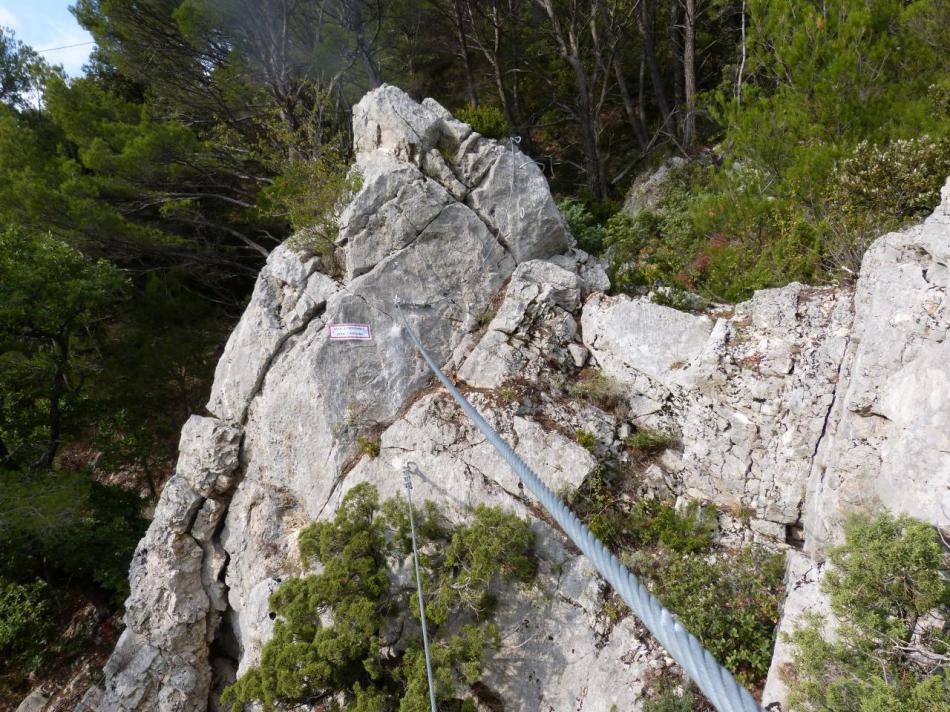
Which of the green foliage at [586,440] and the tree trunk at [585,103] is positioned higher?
the tree trunk at [585,103]

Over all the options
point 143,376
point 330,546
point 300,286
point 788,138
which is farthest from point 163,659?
point 788,138

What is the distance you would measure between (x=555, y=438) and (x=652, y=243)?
197 inches

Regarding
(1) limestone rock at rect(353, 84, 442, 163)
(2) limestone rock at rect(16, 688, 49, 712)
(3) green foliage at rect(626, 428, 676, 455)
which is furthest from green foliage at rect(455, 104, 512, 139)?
(2) limestone rock at rect(16, 688, 49, 712)

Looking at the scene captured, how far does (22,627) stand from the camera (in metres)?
8.72

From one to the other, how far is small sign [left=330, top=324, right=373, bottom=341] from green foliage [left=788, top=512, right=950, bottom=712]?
597 centimetres

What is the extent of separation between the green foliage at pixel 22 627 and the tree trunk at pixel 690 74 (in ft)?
55.2

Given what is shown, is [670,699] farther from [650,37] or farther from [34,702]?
[650,37]

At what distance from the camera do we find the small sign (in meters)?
7.29

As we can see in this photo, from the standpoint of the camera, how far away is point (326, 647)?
4805 millimetres

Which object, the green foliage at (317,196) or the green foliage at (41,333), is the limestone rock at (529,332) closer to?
the green foliage at (317,196)

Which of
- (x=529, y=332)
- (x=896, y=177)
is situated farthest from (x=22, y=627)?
(x=896, y=177)

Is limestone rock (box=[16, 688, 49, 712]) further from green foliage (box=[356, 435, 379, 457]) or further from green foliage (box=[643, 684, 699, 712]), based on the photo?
green foliage (box=[643, 684, 699, 712])

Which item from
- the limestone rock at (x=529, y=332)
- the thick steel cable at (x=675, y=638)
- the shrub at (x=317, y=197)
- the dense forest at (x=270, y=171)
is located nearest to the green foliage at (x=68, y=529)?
the dense forest at (x=270, y=171)

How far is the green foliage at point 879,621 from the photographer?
10.2ft
